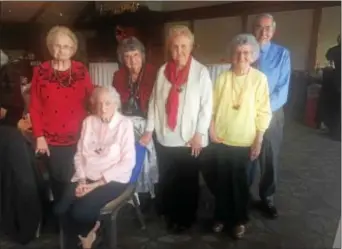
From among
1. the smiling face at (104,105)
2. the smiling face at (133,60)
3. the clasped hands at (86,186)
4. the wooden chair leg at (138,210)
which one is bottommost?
the wooden chair leg at (138,210)

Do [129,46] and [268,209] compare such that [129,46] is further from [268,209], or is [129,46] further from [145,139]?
[268,209]

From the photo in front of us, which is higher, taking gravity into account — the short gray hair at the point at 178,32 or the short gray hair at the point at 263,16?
the short gray hair at the point at 263,16

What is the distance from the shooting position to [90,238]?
0.93 m

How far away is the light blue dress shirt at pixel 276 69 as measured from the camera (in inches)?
33.9

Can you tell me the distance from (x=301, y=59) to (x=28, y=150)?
28.0 inches

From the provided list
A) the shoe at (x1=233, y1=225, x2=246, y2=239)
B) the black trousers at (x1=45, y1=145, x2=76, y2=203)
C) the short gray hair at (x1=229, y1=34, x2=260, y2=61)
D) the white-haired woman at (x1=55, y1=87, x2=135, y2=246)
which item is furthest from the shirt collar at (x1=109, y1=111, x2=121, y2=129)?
the shoe at (x1=233, y1=225, x2=246, y2=239)

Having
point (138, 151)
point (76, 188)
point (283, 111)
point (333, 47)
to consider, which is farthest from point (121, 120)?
point (333, 47)

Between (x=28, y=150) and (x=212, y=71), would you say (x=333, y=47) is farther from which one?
(x=28, y=150)

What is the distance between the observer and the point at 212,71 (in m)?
0.87

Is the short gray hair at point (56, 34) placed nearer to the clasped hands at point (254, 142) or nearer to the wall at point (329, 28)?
the clasped hands at point (254, 142)

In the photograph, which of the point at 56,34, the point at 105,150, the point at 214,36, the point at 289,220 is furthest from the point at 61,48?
the point at 289,220

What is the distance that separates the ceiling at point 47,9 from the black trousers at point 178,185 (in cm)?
36

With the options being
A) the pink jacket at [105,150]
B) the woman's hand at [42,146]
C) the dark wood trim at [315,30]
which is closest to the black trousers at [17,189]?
the woman's hand at [42,146]

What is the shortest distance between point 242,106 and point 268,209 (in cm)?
31
